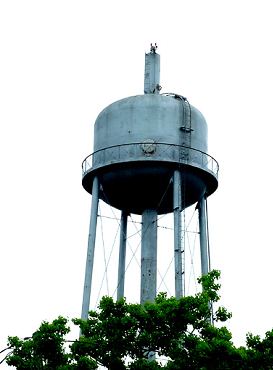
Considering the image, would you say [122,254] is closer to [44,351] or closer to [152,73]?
[152,73]

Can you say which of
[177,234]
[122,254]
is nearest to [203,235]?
[177,234]

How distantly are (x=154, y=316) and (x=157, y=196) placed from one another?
1083 centimetres

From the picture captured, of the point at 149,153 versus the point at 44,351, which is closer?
the point at 44,351

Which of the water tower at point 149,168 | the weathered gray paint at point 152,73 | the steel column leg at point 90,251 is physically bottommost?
the steel column leg at point 90,251

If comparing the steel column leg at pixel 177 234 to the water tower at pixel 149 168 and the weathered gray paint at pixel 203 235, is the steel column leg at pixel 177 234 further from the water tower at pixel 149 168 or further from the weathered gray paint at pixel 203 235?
the weathered gray paint at pixel 203 235

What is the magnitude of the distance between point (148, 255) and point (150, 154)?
4.65m

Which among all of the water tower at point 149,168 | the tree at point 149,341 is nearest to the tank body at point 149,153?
the water tower at point 149,168

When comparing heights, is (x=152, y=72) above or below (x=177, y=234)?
above

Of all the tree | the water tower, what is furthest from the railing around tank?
the tree

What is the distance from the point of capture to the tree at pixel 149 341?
21.8 metres

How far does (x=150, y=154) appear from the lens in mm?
31359

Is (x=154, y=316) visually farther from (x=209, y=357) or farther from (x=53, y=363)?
(x=53, y=363)

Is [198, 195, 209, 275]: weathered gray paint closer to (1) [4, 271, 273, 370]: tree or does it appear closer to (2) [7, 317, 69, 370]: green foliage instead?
(1) [4, 271, 273, 370]: tree

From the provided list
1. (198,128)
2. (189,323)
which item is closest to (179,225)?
(198,128)
